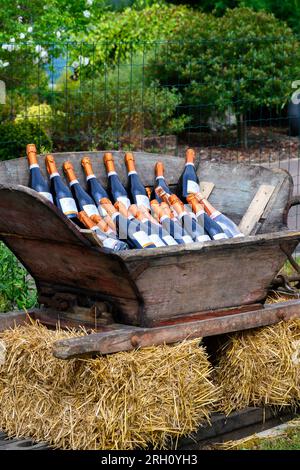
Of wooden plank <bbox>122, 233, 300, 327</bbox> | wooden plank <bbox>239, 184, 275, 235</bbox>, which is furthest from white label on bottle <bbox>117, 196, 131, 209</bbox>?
wooden plank <bbox>122, 233, 300, 327</bbox>

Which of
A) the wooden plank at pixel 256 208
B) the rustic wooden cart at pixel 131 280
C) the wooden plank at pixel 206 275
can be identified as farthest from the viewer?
the wooden plank at pixel 256 208

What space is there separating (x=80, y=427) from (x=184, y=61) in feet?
23.3

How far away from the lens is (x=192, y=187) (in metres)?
5.38

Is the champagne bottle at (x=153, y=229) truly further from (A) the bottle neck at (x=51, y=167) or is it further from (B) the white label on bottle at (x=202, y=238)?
(A) the bottle neck at (x=51, y=167)

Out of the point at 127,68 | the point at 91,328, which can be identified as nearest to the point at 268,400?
the point at 91,328

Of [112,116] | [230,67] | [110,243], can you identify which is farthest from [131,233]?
[230,67]

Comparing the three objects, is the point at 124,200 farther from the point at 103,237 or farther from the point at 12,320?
the point at 12,320

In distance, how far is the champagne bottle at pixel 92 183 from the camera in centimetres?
509

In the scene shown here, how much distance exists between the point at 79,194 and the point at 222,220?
2.42ft

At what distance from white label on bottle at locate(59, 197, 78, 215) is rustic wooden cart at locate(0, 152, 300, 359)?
24 centimetres

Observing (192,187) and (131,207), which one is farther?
(192,187)

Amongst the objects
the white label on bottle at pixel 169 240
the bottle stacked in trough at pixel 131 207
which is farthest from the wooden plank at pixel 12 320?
the white label on bottle at pixel 169 240

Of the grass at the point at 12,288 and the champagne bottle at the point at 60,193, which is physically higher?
the champagne bottle at the point at 60,193
